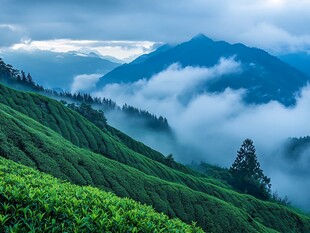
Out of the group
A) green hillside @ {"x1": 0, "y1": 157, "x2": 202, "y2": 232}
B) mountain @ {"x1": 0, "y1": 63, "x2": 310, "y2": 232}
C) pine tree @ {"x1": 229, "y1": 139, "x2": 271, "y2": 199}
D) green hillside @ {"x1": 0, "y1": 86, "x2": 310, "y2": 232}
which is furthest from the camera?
pine tree @ {"x1": 229, "y1": 139, "x2": 271, "y2": 199}

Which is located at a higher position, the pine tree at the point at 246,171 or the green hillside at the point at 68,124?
the pine tree at the point at 246,171

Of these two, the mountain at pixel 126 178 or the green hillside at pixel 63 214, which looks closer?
the green hillside at pixel 63 214

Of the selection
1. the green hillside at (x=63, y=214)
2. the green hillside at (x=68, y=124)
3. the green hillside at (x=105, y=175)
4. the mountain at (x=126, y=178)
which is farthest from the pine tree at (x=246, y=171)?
the green hillside at (x=63, y=214)

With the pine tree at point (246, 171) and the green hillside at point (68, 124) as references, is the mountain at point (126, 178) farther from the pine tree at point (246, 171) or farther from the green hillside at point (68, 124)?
the pine tree at point (246, 171)

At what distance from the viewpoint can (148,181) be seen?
6006cm

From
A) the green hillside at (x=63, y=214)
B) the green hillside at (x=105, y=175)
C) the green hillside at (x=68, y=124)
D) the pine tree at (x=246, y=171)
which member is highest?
the pine tree at (x=246, y=171)

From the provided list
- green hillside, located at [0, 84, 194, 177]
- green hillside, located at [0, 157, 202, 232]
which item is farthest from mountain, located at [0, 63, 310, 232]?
green hillside, located at [0, 157, 202, 232]

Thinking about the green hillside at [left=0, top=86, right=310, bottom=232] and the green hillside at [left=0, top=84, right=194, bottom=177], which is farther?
the green hillside at [left=0, top=84, right=194, bottom=177]

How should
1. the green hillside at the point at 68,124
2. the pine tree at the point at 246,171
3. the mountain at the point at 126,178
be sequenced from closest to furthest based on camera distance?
the mountain at the point at 126,178 < the green hillside at the point at 68,124 < the pine tree at the point at 246,171

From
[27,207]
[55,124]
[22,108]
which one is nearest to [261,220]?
[55,124]

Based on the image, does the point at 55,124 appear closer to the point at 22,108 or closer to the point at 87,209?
the point at 22,108

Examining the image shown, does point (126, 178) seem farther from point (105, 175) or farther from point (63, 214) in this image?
point (63, 214)

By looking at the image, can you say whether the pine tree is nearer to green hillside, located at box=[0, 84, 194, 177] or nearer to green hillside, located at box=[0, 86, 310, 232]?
green hillside, located at box=[0, 84, 194, 177]

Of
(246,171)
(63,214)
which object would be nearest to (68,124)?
(63,214)
